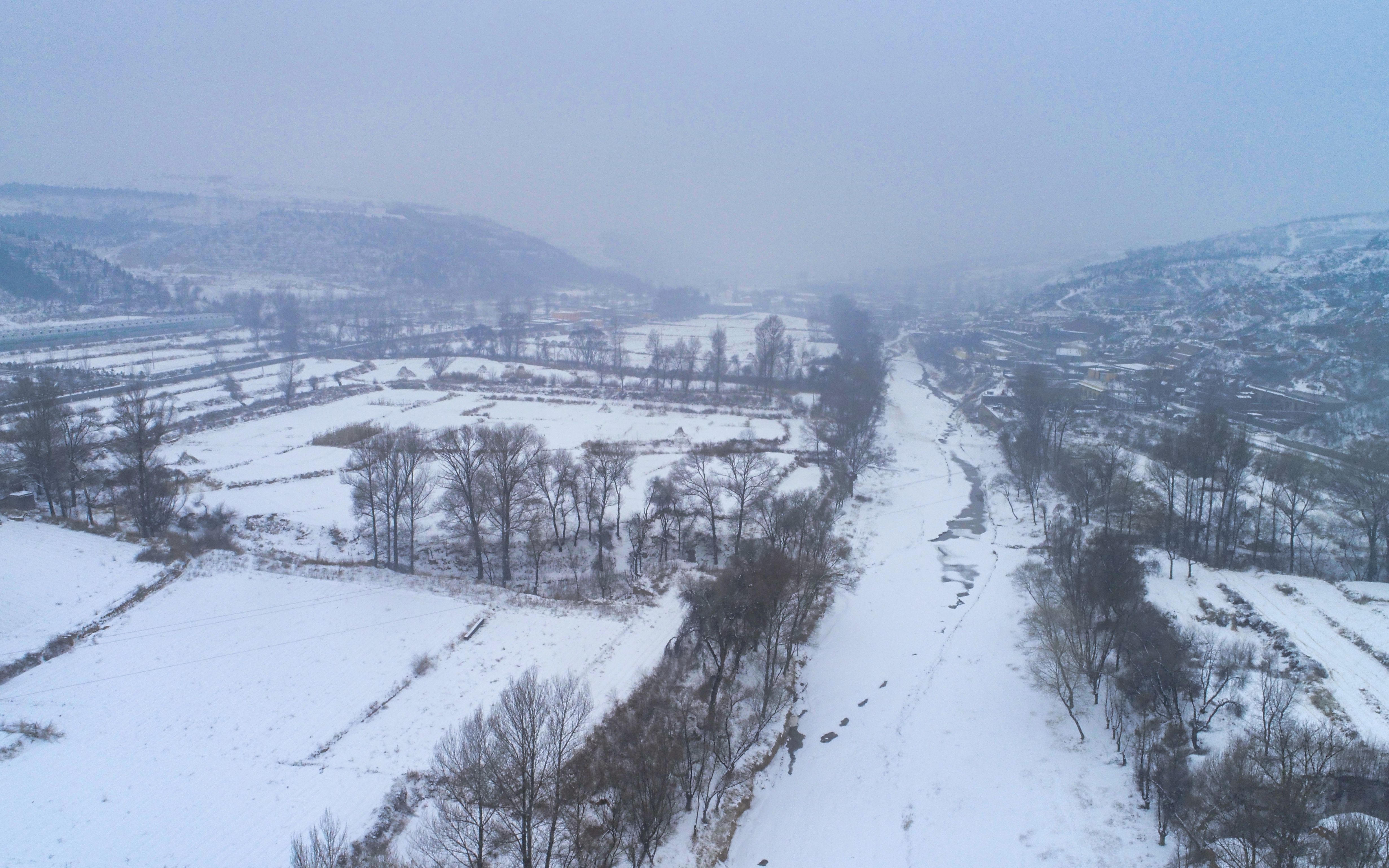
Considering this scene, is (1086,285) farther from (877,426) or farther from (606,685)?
(606,685)

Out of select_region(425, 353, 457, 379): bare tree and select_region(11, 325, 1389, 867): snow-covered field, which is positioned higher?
select_region(425, 353, 457, 379): bare tree

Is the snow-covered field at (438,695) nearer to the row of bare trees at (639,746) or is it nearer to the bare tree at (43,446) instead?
the row of bare trees at (639,746)

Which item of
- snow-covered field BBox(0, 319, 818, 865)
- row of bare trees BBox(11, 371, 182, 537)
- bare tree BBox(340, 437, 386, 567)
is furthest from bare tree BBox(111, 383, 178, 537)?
bare tree BBox(340, 437, 386, 567)

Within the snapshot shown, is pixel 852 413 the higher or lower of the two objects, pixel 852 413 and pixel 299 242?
the lower

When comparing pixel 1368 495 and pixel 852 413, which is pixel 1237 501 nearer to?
pixel 1368 495

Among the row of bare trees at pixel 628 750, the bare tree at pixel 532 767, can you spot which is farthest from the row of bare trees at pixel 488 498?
the bare tree at pixel 532 767

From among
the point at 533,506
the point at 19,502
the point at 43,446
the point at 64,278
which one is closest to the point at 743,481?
the point at 533,506

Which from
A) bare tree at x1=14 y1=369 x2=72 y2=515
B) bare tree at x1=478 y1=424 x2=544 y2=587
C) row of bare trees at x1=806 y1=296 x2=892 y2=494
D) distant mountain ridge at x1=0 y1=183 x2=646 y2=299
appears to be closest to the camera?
bare tree at x1=478 y1=424 x2=544 y2=587

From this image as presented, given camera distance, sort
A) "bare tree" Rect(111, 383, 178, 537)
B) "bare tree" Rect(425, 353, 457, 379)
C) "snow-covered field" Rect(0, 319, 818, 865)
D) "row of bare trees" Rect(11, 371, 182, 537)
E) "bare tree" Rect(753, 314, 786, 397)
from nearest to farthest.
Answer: "snow-covered field" Rect(0, 319, 818, 865) < "bare tree" Rect(111, 383, 178, 537) < "row of bare trees" Rect(11, 371, 182, 537) < "bare tree" Rect(753, 314, 786, 397) < "bare tree" Rect(425, 353, 457, 379)

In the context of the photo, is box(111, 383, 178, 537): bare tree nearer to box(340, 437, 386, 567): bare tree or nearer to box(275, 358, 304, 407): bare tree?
box(340, 437, 386, 567): bare tree

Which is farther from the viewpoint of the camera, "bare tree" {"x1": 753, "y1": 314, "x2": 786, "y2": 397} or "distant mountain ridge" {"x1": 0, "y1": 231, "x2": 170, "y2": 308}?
"distant mountain ridge" {"x1": 0, "y1": 231, "x2": 170, "y2": 308}
